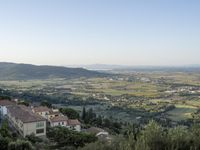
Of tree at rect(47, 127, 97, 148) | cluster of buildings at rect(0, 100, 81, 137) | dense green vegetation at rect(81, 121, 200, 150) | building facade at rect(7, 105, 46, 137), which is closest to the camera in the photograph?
dense green vegetation at rect(81, 121, 200, 150)

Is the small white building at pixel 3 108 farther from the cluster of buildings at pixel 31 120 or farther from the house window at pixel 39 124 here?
the house window at pixel 39 124

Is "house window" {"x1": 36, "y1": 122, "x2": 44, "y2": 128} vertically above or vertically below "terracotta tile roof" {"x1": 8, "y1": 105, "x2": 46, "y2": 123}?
below

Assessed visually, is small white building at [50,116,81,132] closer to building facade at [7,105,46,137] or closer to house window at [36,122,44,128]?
building facade at [7,105,46,137]

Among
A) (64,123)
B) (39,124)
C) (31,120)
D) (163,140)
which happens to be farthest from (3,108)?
(163,140)

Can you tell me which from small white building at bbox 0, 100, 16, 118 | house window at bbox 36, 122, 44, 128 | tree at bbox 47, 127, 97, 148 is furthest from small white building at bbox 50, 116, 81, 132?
small white building at bbox 0, 100, 16, 118

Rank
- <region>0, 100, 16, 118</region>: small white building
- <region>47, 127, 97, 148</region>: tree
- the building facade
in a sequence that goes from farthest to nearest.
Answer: <region>0, 100, 16, 118</region>: small white building → the building facade → <region>47, 127, 97, 148</region>: tree

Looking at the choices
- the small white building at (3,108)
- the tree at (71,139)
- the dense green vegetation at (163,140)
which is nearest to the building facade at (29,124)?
the tree at (71,139)

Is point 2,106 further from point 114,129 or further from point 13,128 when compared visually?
point 114,129

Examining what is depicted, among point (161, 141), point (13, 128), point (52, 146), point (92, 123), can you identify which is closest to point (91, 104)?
point (92, 123)
